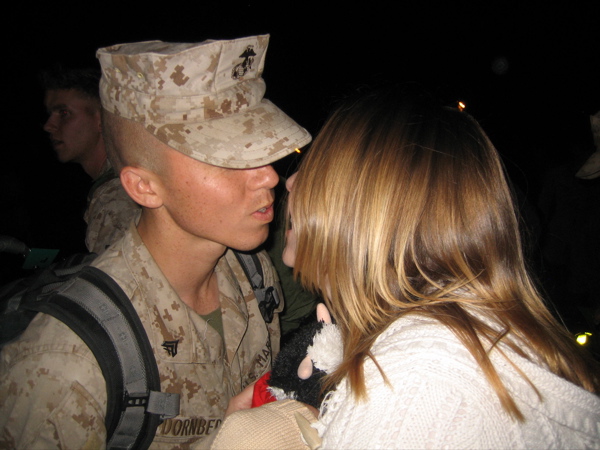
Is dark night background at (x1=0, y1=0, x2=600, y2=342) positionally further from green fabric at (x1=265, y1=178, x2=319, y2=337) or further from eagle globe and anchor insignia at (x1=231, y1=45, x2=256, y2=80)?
eagle globe and anchor insignia at (x1=231, y1=45, x2=256, y2=80)

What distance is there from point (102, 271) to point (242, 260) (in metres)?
0.84

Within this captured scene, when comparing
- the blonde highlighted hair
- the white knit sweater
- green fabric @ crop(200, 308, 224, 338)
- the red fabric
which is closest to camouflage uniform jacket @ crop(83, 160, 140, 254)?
green fabric @ crop(200, 308, 224, 338)

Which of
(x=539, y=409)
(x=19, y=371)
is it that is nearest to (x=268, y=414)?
(x=539, y=409)

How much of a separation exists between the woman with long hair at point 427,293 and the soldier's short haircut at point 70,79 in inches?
112

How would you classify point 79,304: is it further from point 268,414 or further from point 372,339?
point 372,339

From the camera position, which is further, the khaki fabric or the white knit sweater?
the khaki fabric

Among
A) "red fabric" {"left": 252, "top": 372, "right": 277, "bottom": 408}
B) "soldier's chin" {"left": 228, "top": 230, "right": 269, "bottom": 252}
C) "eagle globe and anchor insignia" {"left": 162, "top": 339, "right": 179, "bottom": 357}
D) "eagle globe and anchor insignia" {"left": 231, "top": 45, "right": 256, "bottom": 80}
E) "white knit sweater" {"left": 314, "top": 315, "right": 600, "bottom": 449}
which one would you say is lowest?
"red fabric" {"left": 252, "top": 372, "right": 277, "bottom": 408}

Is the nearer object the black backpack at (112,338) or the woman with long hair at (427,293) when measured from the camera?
the woman with long hair at (427,293)

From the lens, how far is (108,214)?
8.18ft

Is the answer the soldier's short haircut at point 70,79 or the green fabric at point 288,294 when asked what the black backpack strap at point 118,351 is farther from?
the soldier's short haircut at point 70,79

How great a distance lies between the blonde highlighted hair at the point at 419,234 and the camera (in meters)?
1.05

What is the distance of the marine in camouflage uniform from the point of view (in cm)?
121

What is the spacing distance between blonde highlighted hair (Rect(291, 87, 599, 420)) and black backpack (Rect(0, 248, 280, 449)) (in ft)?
2.52

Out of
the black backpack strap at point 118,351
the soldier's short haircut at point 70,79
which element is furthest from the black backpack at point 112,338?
the soldier's short haircut at point 70,79
